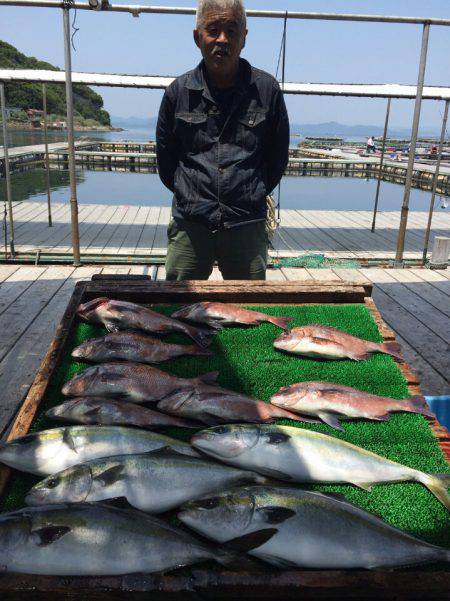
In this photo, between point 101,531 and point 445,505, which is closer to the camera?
point 101,531

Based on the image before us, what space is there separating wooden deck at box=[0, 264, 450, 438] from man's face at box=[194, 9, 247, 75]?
2.63 metres

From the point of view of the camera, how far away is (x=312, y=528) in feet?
4.90

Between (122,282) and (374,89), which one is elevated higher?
(374,89)

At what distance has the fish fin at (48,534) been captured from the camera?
1.38m

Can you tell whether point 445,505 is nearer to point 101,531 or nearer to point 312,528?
point 312,528

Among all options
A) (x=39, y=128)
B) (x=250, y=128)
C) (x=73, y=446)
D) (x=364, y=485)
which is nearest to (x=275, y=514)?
(x=364, y=485)

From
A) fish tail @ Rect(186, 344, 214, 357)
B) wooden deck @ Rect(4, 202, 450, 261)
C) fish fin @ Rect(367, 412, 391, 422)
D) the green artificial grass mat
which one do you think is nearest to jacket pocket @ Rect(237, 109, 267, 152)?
the green artificial grass mat

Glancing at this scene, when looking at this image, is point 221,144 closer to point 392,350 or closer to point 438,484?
point 392,350

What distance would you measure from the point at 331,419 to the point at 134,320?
1269mm

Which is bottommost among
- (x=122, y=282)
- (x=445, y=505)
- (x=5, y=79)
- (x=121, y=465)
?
(x=445, y=505)

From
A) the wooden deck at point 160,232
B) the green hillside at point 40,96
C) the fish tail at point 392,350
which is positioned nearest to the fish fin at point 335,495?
the fish tail at point 392,350

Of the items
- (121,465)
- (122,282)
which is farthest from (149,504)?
(122,282)

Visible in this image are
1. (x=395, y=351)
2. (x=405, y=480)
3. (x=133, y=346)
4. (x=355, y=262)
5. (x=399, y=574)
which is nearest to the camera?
(x=399, y=574)

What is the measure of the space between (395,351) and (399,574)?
1550 millimetres
